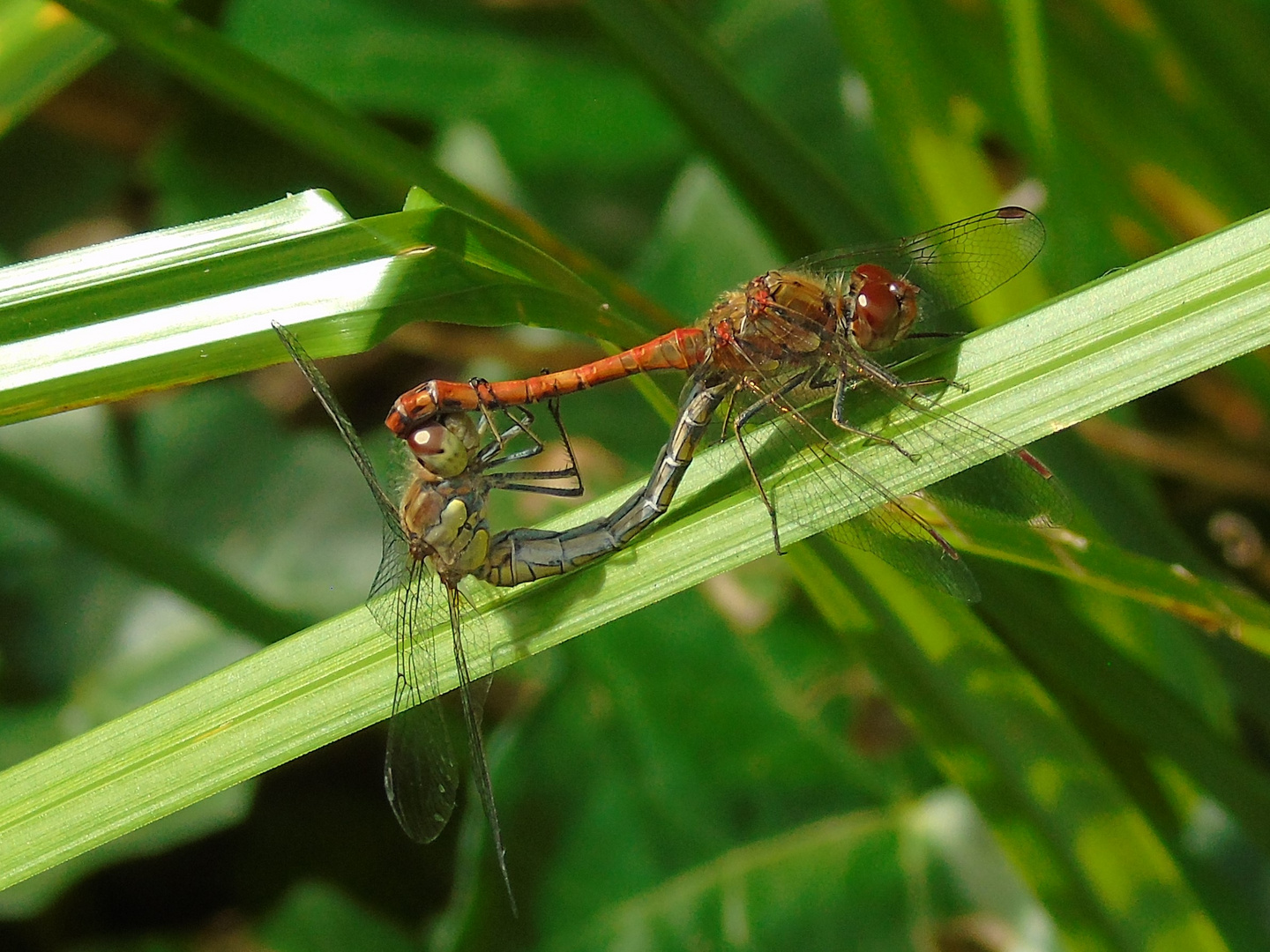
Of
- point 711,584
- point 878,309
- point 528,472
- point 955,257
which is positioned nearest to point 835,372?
point 878,309

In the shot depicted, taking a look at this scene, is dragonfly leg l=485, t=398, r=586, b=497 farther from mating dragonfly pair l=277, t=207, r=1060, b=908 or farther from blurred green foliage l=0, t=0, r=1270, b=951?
blurred green foliage l=0, t=0, r=1270, b=951

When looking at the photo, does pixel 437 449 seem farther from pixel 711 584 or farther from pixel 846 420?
pixel 711 584

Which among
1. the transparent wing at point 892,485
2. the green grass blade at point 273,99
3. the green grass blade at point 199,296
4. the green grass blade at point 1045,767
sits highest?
the green grass blade at point 273,99

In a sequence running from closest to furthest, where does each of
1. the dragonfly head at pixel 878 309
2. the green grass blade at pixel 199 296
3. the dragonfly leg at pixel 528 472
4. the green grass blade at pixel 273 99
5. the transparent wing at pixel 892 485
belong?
the green grass blade at pixel 199 296
the transparent wing at pixel 892 485
the green grass blade at pixel 273 99
the dragonfly head at pixel 878 309
the dragonfly leg at pixel 528 472

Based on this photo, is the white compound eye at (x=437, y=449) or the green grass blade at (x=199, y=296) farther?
the white compound eye at (x=437, y=449)

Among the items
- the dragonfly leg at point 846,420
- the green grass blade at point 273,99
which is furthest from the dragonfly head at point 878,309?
the green grass blade at point 273,99

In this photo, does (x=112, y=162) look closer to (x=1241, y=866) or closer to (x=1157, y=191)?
(x=1157, y=191)

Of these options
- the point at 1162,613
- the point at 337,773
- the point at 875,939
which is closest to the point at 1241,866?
the point at 1162,613

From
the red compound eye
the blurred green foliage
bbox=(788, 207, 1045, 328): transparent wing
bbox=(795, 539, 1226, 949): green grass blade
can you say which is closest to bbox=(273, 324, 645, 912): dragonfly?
the red compound eye

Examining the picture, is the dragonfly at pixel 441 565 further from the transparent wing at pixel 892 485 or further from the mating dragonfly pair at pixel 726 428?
the transparent wing at pixel 892 485
